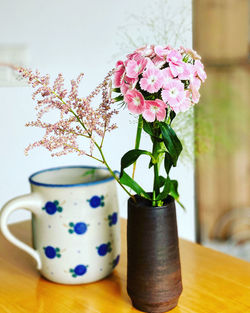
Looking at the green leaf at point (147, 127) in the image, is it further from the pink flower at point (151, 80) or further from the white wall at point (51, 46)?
the white wall at point (51, 46)

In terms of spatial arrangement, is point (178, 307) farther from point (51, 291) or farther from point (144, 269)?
point (51, 291)

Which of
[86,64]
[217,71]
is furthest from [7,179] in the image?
[217,71]

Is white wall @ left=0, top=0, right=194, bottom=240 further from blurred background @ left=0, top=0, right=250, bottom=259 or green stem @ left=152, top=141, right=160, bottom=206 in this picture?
green stem @ left=152, top=141, right=160, bottom=206

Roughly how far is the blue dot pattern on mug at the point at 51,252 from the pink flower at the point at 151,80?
305 millimetres

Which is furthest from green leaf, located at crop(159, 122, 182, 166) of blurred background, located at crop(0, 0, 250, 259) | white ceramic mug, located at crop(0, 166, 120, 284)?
blurred background, located at crop(0, 0, 250, 259)

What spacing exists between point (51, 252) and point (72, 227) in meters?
0.06

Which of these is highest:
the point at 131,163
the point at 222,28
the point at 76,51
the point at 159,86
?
the point at 222,28

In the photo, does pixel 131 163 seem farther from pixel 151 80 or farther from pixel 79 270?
pixel 79 270

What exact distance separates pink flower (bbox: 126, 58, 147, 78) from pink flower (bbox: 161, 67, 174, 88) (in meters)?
0.03

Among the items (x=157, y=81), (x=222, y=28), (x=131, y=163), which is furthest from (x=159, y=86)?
(x=222, y=28)

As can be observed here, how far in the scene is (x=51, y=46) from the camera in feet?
3.86

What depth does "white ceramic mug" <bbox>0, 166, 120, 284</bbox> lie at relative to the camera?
29.1 inches

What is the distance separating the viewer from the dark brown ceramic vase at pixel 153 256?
66 cm

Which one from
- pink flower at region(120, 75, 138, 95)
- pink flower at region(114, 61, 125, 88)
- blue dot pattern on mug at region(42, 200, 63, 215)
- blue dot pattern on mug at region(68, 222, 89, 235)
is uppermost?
pink flower at region(114, 61, 125, 88)
